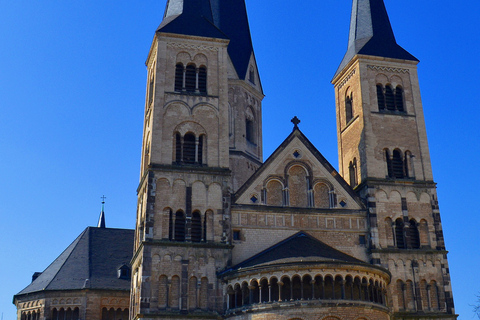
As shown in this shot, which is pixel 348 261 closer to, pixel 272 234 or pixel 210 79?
pixel 272 234

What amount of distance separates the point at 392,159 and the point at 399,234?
465 cm

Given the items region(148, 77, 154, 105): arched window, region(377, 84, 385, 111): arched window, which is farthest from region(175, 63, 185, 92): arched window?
region(377, 84, 385, 111): arched window

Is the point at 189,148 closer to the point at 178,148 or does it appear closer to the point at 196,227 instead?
the point at 178,148

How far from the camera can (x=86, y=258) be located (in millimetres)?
41625

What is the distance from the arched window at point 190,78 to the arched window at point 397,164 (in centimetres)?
1265

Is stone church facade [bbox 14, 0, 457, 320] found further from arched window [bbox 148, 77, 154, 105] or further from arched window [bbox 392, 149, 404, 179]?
arched window [bbox 148, 77, 154, 105]

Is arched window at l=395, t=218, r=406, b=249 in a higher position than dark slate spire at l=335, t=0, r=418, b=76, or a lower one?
lower

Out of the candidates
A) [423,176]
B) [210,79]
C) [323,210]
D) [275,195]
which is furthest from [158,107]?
[423,176]

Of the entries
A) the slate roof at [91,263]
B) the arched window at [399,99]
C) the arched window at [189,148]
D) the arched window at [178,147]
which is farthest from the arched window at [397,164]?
the slate roof at [91,263]

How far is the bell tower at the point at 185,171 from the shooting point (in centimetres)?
3017

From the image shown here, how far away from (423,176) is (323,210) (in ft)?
22.8

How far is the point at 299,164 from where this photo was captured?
3484 centimetres

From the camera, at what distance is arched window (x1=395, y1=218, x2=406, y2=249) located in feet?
112

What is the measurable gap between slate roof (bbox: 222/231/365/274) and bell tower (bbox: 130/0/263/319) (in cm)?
190
